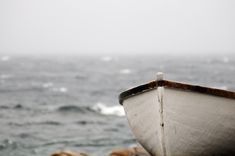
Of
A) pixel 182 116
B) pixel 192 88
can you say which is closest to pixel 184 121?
pixel 182 116

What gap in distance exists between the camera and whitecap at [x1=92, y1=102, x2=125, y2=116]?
→ 21.3 meters

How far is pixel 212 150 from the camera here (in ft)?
26.3

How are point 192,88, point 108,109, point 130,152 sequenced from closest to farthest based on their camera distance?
point 192,88 < point 130,152 < point 108,109

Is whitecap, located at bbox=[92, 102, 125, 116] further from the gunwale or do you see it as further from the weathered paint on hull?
the gunwale

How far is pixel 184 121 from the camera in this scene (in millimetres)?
7531

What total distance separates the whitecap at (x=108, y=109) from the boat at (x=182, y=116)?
13.0m

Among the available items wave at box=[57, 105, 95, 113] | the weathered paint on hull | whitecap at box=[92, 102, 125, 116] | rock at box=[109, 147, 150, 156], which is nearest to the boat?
the weathered paint on hull

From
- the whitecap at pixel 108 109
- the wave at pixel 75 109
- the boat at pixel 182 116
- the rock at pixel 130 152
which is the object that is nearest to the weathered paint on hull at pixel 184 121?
the boat at pixel 182 116

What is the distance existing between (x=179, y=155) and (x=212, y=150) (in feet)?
2.37

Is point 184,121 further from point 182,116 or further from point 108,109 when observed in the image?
point 108,109

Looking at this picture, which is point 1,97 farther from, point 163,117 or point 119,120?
point 163,117

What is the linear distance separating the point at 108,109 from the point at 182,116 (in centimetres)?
1525

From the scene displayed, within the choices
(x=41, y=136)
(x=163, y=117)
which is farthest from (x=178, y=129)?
(x=41, y=136)

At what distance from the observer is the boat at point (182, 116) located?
7.32m
